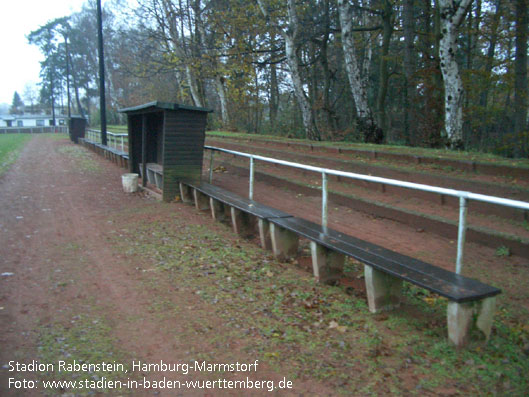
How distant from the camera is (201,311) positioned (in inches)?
182

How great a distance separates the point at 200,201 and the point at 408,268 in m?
5.69

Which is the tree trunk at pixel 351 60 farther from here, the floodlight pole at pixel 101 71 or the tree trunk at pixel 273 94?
the floodlight pole at pixel 101 71

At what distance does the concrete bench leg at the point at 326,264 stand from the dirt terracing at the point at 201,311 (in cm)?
19

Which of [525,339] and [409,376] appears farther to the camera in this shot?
[525,339]

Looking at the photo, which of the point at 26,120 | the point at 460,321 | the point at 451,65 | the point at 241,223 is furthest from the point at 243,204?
the point at 26,120

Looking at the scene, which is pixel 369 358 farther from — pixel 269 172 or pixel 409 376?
pixel 269 172

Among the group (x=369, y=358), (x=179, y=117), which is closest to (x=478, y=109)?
(x=179, y=117)

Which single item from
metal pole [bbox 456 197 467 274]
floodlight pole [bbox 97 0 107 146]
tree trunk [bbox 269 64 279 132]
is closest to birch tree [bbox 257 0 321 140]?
floodlight pole [bbox 97 0 107 146]

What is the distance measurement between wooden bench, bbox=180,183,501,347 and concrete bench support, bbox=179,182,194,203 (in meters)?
2.67

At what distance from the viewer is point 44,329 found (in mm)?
4180

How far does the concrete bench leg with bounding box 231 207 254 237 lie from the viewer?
7.62m

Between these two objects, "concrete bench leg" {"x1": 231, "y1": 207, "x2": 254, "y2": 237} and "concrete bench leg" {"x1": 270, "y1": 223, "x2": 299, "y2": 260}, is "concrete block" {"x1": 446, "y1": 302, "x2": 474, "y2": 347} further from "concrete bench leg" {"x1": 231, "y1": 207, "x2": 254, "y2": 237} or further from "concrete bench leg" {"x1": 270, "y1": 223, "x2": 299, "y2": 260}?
"concrete bench leg" {"x1": 231, "y1": 207, "x2": 254, "y2": 237}

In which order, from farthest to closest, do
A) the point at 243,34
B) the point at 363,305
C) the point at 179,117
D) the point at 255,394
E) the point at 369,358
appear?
the point at 243,34 < the point at 179,117 < the point at 363,305 < the point at 369,358 < the point at 255,394

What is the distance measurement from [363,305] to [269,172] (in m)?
7.85
